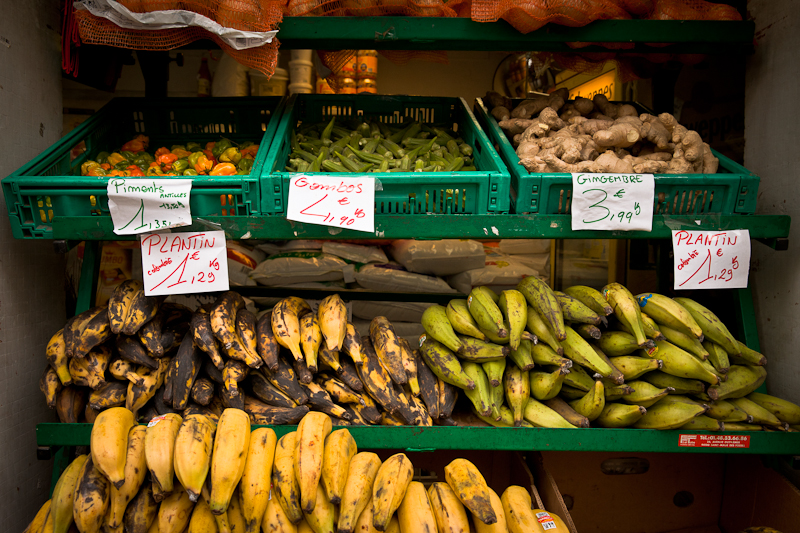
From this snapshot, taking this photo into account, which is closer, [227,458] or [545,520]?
[227,458]

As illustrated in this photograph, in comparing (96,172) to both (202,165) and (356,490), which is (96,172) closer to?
(202,165)

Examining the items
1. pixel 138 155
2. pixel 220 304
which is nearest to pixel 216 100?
pixel 138 155

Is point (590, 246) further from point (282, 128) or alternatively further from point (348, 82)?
point (282, 128)

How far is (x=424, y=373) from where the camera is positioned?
172 centimetres

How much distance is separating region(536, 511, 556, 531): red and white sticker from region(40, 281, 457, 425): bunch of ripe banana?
0.42 metres

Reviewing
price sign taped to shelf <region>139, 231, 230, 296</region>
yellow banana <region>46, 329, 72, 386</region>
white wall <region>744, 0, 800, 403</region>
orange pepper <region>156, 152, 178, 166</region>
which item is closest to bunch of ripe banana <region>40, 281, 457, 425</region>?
yellow banana <region>46, 329, 72, 386</region>

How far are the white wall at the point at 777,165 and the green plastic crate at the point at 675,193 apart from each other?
30 cm

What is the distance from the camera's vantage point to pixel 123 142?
2.21 metres

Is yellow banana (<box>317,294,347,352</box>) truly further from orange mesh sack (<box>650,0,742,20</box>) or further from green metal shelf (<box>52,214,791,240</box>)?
orange mesh sack (<box>650,0,742,20</box>)

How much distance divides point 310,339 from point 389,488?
1.98 feet

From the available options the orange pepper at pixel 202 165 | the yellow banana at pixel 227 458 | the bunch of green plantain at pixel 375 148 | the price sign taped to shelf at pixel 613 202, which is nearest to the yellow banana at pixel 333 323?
the yellow banana at pixel 227 458

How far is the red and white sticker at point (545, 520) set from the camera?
1319mm

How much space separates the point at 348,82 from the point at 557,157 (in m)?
2.52

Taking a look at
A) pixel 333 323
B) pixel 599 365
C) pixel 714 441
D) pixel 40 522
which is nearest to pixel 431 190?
pixel 333 323
